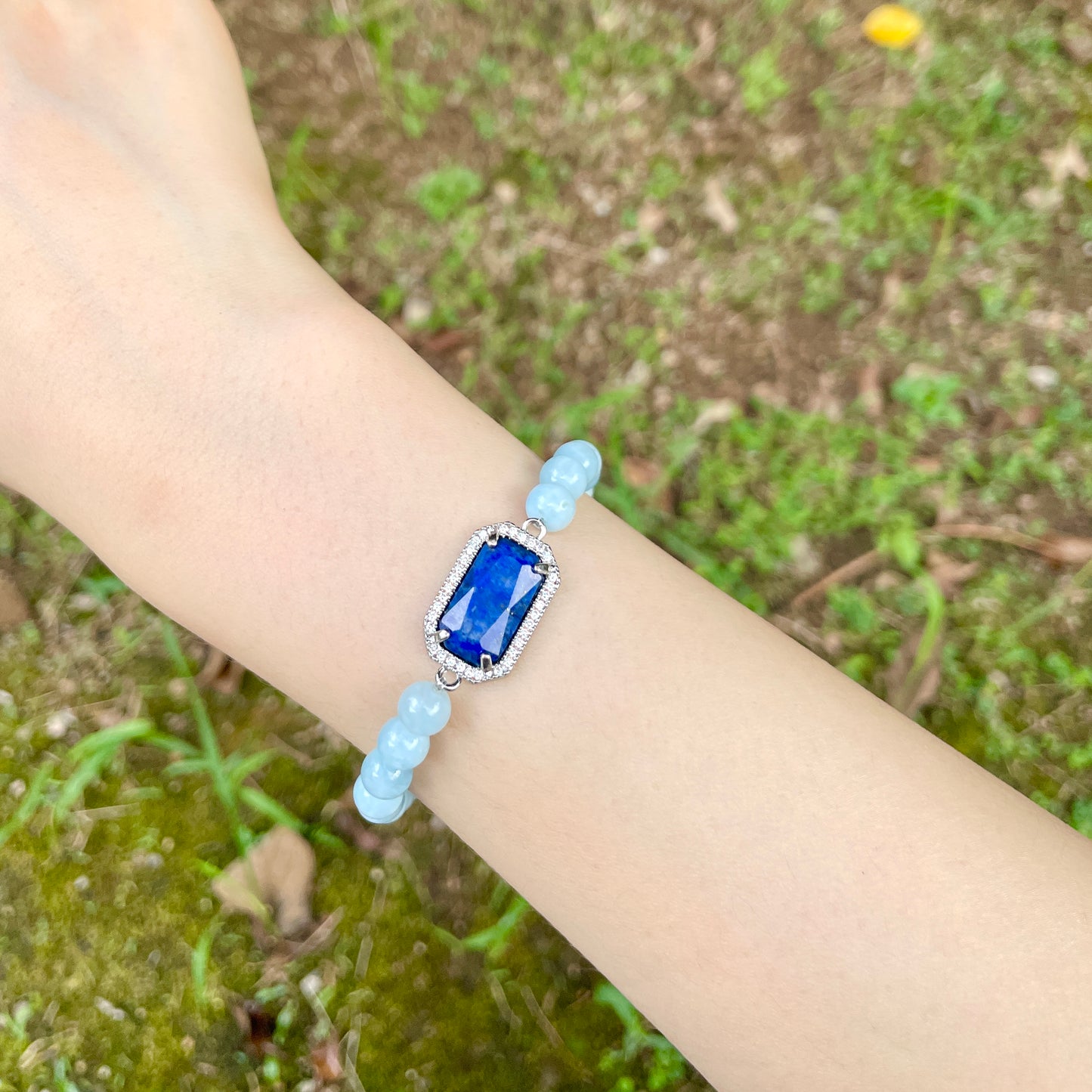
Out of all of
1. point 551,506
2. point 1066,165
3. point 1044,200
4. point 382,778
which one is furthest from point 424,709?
point 1066,165

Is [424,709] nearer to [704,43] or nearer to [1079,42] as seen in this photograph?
[704,43]

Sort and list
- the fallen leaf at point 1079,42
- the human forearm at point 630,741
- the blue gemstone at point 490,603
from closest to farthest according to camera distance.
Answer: the human forearm at point 630,741
the blue gemstone at point 490,603
the fallen leaf at point 1079,42

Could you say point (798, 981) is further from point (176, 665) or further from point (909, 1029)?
point (176, 665)

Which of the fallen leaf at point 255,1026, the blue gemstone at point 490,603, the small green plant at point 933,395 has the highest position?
the small green plant at point 933,395

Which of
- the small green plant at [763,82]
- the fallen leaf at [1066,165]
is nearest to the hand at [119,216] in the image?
the small green plant at [763,82]

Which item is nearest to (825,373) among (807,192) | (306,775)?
(807,192)

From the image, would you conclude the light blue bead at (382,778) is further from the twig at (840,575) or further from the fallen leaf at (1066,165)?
the fallen leaf at (1066,165)

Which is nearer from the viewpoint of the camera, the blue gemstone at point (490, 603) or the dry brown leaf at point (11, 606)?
the blue gemstone at point (490, 603)

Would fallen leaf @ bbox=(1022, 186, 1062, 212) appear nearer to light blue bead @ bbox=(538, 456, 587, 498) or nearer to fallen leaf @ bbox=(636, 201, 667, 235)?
fallen leaf @ bbox=(636, 201, 667, 235)
